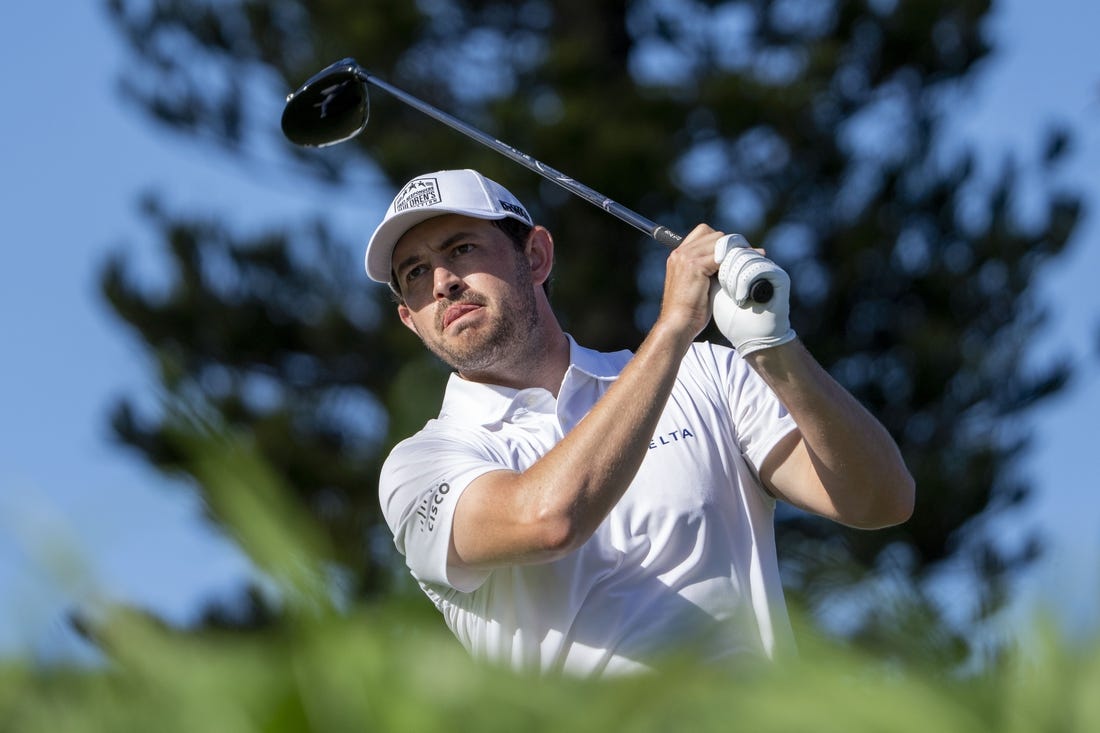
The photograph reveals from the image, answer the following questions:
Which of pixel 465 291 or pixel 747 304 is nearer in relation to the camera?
pixel 747 304

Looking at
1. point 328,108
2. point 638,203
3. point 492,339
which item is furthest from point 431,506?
point 638,203

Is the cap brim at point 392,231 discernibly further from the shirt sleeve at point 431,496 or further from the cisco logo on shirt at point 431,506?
the cisco logo on shirt at point 431,506

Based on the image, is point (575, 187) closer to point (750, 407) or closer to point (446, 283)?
point (446, 283)

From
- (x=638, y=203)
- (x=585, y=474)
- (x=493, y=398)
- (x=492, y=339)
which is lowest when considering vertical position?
(x=585, y=474)

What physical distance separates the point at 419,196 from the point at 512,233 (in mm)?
280

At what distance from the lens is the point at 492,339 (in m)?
3.56

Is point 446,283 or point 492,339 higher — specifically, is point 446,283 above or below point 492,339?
above

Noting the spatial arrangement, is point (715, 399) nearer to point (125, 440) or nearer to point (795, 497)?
point (795, 497)

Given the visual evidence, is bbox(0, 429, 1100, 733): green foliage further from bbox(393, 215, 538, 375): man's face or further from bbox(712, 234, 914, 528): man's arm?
bbox(393, 215, 538, 375): man's face

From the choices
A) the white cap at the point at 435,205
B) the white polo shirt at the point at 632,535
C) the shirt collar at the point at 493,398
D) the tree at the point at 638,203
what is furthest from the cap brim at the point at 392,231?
the tree at the point at 638,203

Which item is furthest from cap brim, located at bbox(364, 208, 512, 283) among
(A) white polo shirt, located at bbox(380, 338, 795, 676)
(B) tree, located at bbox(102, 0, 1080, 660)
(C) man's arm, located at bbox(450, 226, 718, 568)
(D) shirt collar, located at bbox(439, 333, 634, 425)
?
(B) tree, located at bbox(102, 0, 1080, 660)

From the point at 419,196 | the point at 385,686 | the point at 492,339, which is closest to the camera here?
the point at 385,686

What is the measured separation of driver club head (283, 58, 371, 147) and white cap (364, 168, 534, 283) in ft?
2.79

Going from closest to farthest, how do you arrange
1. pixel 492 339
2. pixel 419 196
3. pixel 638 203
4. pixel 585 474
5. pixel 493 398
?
pixel 585 474
pixel 493 398
pixel 492 339
pixel 419 196
pixel 638 203
